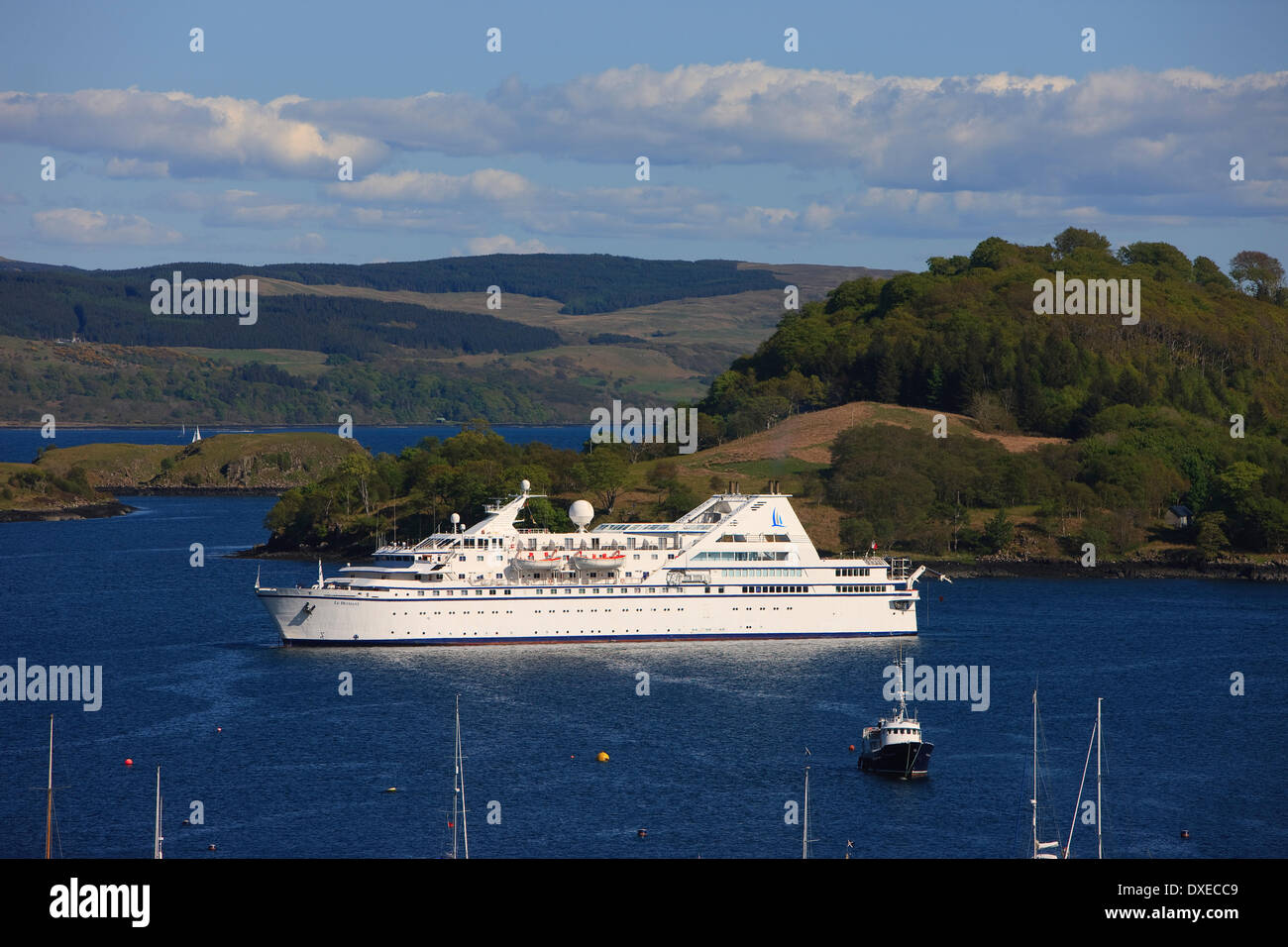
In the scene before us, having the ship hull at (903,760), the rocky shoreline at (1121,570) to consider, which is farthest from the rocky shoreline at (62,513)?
the ship hull at (903,760)

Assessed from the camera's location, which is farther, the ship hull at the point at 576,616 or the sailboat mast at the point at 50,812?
the ship hull at the point at 576,616

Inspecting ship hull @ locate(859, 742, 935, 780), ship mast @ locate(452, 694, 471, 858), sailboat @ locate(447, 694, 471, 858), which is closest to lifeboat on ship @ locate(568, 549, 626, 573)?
ship mast @ locate(452, 694, 471, 858)

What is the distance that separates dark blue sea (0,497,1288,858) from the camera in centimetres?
4369

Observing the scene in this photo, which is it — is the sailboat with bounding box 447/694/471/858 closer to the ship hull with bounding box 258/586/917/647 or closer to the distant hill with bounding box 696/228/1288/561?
the ship hull with bounding box 258/586/917/647

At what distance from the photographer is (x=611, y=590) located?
80.4m

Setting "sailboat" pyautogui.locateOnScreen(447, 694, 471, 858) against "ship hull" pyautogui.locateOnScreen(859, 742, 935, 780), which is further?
"ship hull" pyautogui.locateOnScreen(859, 742, 935, 780)

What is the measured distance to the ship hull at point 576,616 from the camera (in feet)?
252

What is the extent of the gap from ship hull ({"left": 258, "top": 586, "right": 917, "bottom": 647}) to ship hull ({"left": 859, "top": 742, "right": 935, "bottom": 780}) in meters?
31.0

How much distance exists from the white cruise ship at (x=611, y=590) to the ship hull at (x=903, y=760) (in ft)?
102

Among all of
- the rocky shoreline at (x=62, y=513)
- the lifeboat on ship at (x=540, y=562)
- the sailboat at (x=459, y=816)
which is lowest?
the sailboat at (x=459, y=816)

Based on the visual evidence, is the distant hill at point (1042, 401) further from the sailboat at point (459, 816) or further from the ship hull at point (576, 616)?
the sailboat at point (459, 816)
